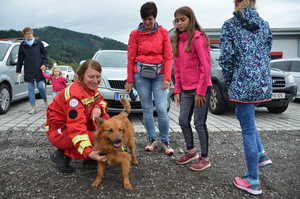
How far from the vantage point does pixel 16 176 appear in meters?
2.85

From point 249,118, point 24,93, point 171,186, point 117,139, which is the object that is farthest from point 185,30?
point 24,93

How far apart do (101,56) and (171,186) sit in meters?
5.22

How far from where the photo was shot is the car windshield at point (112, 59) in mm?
6715

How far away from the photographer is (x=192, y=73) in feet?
9.91

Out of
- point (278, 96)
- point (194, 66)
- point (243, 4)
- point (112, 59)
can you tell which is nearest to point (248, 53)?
point (243, 4)

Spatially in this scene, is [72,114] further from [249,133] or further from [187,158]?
[249,133]

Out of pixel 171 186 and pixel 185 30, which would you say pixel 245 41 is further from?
pixel 171 186

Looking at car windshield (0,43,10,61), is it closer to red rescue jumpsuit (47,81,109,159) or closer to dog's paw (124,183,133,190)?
red rescue jumpsuit (47,81,109,159)

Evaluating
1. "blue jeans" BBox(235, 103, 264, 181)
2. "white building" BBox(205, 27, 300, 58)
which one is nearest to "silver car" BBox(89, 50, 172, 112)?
"blue jeans" BBox(235, 103, 264, 181)

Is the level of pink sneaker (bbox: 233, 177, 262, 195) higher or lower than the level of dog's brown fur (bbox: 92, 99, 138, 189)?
lower

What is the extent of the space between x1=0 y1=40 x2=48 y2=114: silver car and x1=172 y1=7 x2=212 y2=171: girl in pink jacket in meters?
5.21

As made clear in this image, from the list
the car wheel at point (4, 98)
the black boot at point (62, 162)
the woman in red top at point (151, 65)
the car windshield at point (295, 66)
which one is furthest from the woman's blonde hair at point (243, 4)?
the car windshield at point (295, 66)

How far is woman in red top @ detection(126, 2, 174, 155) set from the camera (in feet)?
11.5

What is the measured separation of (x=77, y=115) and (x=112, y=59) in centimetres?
456
